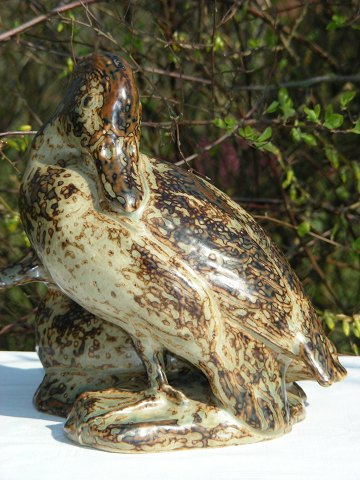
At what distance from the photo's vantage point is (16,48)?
2.43 metres

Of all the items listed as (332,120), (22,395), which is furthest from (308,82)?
(22,395)

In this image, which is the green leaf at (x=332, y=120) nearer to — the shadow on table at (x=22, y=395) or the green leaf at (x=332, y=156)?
the green leaf at (x=332, y=156)

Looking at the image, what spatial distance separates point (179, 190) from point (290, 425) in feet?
1.09

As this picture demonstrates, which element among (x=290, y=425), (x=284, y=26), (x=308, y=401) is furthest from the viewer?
(x=284, y=26)

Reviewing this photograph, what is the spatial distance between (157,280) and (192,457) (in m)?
0.21

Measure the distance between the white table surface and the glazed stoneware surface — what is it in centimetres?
2

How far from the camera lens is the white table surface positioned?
3.44ft

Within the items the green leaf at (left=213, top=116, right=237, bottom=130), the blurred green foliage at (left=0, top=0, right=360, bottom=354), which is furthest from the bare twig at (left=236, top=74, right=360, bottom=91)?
the green leaf at (left=213, top=116, right=237, bottom=130)

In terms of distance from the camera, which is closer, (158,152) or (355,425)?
(355,425)

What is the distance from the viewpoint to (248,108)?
2.40m

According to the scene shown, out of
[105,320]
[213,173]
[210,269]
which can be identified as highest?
[210,269]

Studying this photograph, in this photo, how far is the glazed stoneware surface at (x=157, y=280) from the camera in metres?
1.13

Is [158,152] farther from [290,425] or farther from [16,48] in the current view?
[290,425]

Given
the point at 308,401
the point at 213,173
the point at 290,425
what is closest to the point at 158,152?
the point at 213,173
